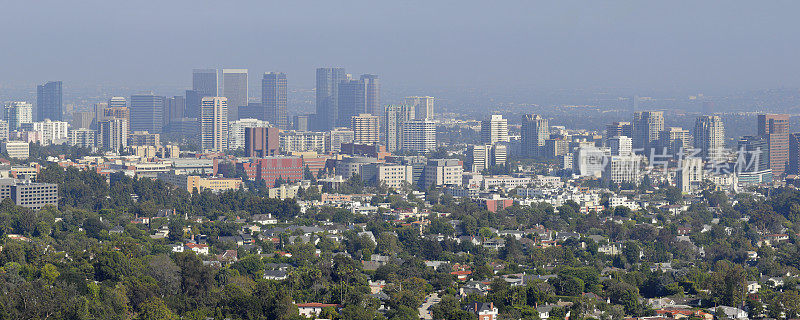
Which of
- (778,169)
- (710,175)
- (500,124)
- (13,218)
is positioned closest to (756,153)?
(778,169)

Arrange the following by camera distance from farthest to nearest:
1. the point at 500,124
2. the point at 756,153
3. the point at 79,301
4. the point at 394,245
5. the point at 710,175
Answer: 1. the point at 500,124
2. the point at 756,153
3. the point at 710,175
4. the point at 394,245
5. the point at 79,301

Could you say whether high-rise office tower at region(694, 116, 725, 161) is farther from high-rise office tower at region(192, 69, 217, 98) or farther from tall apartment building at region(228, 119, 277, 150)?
high-rise office tower at region(192, 69, 217, 98)

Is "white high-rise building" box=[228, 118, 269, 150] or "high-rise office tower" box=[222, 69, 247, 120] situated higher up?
"high-rise office tower" box=[222, 69, 247, 120]

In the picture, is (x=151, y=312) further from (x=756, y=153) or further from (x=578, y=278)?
(x=756, y=153)

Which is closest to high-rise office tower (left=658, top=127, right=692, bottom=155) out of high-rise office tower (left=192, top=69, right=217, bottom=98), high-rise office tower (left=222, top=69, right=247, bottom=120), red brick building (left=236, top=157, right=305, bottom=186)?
red brick building (left=236, top=157, right=305, bottom=186)

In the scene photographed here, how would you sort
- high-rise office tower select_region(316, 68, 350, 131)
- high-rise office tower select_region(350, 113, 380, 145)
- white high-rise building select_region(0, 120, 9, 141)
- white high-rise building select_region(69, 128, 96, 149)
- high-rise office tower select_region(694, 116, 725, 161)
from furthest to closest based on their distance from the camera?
high-rise office tower select_region(316, 68, 350, 131), high-rise office tower select_region(350, 113, 380, 145), white high-rise building select_region(0, 120, 9, 141), white high-rise building select_region(69, 128, 96, 149), high-rise office tower select_region(694, 116, 725, 161)

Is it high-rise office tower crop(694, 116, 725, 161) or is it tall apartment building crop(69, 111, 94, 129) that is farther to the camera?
tall apartment building crop(69, 111, 94, 129)

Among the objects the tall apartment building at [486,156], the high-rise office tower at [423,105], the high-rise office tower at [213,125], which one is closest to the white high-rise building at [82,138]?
the high-rise office tower at [213,125]
